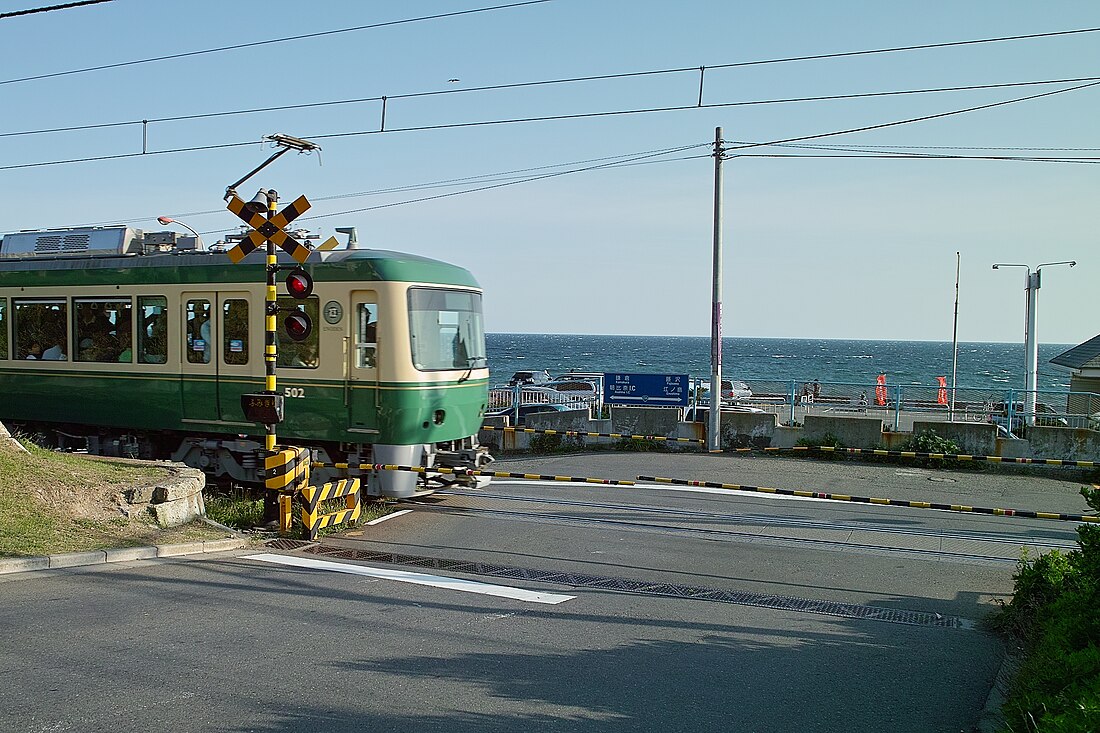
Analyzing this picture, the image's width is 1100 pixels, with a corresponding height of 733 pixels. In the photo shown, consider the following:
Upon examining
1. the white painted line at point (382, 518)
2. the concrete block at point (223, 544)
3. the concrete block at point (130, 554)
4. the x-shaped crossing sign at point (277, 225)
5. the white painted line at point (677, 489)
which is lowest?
the white painted line at point (677, 489)

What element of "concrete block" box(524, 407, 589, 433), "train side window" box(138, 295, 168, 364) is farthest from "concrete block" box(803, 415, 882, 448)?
"train side window" box(138, 295, 168, 364)

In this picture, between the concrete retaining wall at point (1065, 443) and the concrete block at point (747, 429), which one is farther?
the concrete block at point (747, 429)

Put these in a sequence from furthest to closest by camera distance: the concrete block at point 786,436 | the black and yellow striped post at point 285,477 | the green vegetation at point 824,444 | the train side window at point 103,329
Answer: the concrete block at point 786,436
the green vegetation at point 824,444
the train side window at point 103,329
the black and yellow striped post at point 285,477

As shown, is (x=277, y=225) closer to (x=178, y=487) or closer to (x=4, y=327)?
(x=178, y=487)

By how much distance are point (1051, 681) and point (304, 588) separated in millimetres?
5936

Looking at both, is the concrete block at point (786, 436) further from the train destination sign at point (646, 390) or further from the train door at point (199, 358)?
the train door at point (199, 358)

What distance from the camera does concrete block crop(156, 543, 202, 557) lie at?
9609mm

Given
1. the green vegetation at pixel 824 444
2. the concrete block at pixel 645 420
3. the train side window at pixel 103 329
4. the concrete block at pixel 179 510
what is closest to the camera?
the concrete block at pixel 179 510

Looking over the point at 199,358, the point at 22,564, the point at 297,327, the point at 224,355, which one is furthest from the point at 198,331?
the point at 22,564

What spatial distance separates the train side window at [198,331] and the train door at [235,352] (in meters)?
0.18

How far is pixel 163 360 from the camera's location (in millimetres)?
13633

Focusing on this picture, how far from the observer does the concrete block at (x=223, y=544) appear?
10023 millimetres

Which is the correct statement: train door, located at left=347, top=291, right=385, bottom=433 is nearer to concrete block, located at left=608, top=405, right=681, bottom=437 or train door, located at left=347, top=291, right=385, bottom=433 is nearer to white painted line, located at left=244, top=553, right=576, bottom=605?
white painted line, located at left=244, top=553, right=576, bottom=605

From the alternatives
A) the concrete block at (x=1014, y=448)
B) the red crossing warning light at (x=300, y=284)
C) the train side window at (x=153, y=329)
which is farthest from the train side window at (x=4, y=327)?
the concrete block at (x=1014, y=448)
